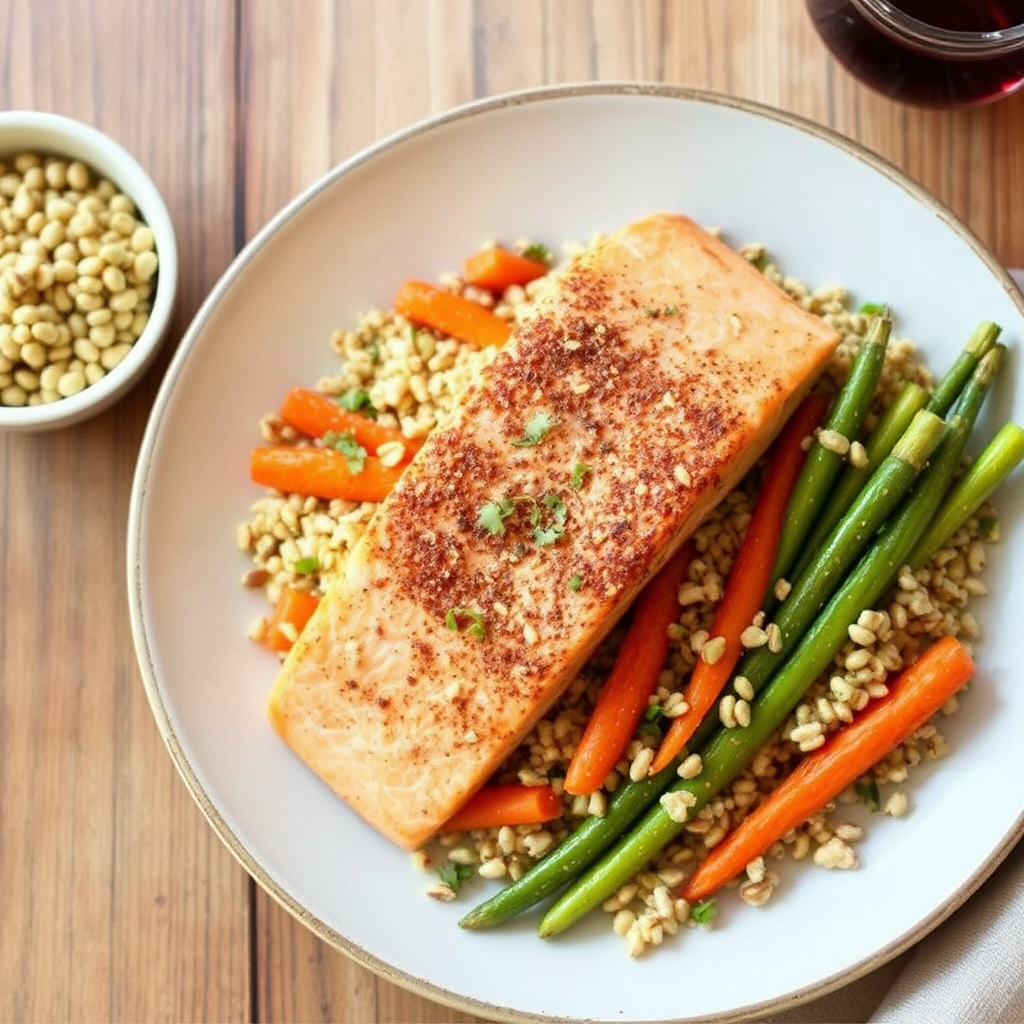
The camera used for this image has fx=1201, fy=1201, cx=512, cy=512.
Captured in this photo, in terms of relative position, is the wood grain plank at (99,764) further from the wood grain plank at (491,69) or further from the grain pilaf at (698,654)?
the grain pilaf at (698,654)


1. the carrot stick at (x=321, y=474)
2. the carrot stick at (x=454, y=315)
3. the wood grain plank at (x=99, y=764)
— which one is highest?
the carrot stick at (x=454, y=315)

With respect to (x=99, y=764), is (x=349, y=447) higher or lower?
higher

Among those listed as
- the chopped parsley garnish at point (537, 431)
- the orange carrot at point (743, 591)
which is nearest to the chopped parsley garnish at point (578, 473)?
the chopped parsley garnish at point (537, 431)

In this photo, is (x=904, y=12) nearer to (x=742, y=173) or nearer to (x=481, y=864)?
(x=742, y=173)

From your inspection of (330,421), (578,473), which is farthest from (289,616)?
(578,473)

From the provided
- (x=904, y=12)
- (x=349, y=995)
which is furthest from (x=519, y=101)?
(x=349, y=995)

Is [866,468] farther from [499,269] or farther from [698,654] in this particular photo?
[499,269]
